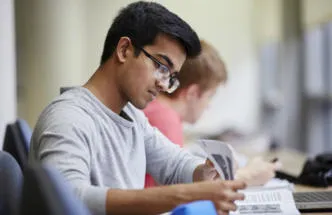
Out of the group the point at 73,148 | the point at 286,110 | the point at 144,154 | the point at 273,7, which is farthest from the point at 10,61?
the point at 273,7

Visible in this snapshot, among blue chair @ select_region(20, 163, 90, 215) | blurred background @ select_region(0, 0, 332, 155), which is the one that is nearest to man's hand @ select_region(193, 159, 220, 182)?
blue chair @ select_region(20, 163, 90, 215)

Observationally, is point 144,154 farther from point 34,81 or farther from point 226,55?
point 226,55

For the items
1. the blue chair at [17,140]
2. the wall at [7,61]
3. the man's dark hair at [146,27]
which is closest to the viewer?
the man's dark hair at [146,27]

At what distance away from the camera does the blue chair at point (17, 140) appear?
1525mm

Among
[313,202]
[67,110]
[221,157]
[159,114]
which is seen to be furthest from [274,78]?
[67,110]

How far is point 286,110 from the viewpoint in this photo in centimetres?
512

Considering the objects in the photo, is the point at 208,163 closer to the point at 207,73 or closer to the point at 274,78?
the point at 207,73

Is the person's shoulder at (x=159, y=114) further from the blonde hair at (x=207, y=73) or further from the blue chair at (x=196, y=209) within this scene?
the blue chair at (x=196, y=209)

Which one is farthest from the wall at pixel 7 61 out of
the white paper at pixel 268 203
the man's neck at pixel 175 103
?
the white paper at pixel 268 203

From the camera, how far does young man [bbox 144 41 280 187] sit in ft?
5.42

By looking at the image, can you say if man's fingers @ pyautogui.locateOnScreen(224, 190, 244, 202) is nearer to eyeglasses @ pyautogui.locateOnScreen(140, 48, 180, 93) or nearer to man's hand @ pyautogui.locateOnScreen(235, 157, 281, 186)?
eyeglasses @ pyautogui.locateOnScreen(140, 48, 180, 93)

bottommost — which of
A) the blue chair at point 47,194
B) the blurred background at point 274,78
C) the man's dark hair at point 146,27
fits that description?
the blurred background at point 274,78

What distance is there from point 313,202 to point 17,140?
0.92m

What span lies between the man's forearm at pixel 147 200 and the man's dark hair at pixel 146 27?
37cm
